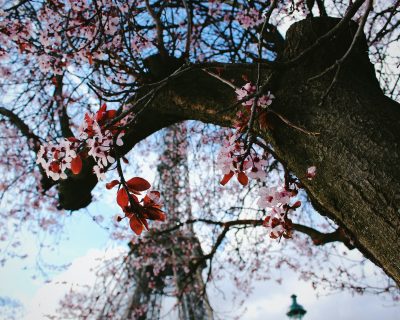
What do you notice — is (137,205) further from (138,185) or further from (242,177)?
(242,177)

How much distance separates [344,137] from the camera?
1.40 m

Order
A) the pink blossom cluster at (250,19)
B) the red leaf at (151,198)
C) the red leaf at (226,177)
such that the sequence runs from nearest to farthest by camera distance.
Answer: the red leaf at (151,198)
the red leaf at (226,177)
the pink blossom cluster at (250,19)

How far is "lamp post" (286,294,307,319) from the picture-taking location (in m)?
6.16

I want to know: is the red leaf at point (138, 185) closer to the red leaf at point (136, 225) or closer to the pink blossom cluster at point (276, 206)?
the red leaf at point (136, 225)

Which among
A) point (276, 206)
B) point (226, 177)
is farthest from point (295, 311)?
point (226, 177)

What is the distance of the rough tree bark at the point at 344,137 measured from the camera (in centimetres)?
122

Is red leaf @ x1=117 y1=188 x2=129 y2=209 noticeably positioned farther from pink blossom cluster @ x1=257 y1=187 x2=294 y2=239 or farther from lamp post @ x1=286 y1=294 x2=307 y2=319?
lamp post @ x1=286 y1=294 x2=307 y2=319

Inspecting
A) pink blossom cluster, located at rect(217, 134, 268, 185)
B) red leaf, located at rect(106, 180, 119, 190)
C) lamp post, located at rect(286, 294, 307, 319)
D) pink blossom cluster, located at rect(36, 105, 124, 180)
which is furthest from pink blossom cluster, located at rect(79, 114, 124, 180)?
lamp post, located at rect(286, 294, 307, 319)

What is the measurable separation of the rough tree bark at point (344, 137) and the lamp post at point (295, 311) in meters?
5.19

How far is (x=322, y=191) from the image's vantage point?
1.48 meters

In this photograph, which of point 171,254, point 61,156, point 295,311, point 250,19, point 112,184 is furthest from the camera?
point 171,254

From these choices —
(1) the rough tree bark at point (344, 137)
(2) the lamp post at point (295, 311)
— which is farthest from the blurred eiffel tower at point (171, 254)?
(1) the rough tree bark at point (344, 137)

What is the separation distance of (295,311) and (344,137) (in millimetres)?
5723

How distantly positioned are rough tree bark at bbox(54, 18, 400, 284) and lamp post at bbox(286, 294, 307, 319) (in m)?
5.19
